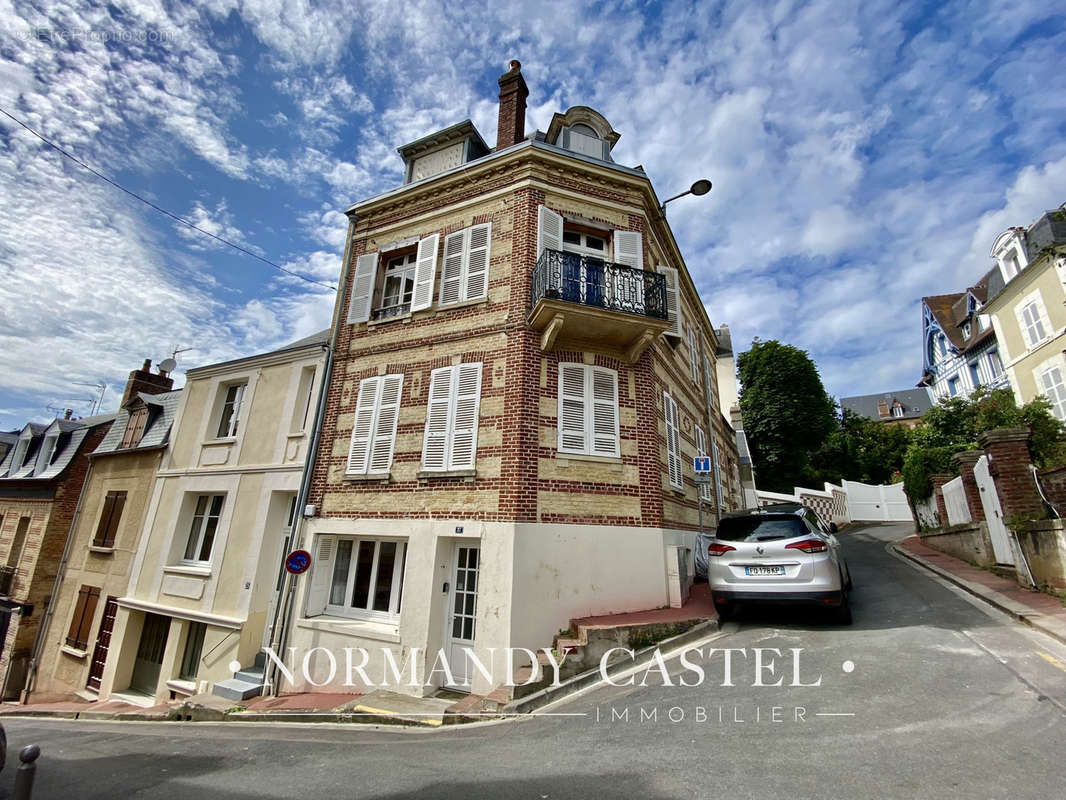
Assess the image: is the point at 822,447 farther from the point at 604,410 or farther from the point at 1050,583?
the point at 604,410

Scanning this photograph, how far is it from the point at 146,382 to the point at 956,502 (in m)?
26.4

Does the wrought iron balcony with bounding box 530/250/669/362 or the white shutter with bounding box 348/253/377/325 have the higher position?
the white shutter with bounding box 348/253/377/325

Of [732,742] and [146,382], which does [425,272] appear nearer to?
[732,742]

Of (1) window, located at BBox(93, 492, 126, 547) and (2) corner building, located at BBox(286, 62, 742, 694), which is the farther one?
(1) window, located at BBox(93, 492, 126, 547)

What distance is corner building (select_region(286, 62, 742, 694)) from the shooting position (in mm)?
7676

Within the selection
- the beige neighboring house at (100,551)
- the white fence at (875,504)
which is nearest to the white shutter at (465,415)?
the beige neighboring house at (100,551)

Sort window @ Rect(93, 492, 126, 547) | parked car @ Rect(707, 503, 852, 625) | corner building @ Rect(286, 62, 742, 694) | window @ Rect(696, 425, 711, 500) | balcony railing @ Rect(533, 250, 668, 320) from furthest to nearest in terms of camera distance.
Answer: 1. window @ Rect(93, 492, 126, 547)
2. window @ Rect(696, 425, 711, 500)
3. balcony railing @ Rect(533, 250, 668, 320)
4. corner building @ Rect(286, 62, 742, 694)
5. parked car @ Rect(707, 503, 852, 625)

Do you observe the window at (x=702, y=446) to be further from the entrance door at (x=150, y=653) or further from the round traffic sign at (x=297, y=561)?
the entrance door at (x=150, y=653)

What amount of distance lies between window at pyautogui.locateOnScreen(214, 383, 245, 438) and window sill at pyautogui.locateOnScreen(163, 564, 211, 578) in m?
3.15

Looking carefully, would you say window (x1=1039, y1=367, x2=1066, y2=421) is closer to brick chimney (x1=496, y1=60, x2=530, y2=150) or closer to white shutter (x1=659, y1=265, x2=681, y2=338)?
white shutter (x1=659, y1=265, x2=681, y2=338)

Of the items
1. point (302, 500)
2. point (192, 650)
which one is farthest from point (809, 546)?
point (192, 650)

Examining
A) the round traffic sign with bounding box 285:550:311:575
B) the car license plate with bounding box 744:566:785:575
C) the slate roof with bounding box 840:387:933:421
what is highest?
the slate roof with bounding box 840:387:933:421

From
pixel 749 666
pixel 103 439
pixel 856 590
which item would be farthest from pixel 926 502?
pixel 103 439

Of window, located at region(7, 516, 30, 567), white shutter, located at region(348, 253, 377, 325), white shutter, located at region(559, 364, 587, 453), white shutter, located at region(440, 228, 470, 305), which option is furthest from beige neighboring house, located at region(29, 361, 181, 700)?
white shutter, located at region(559, 364, 587, 453)
